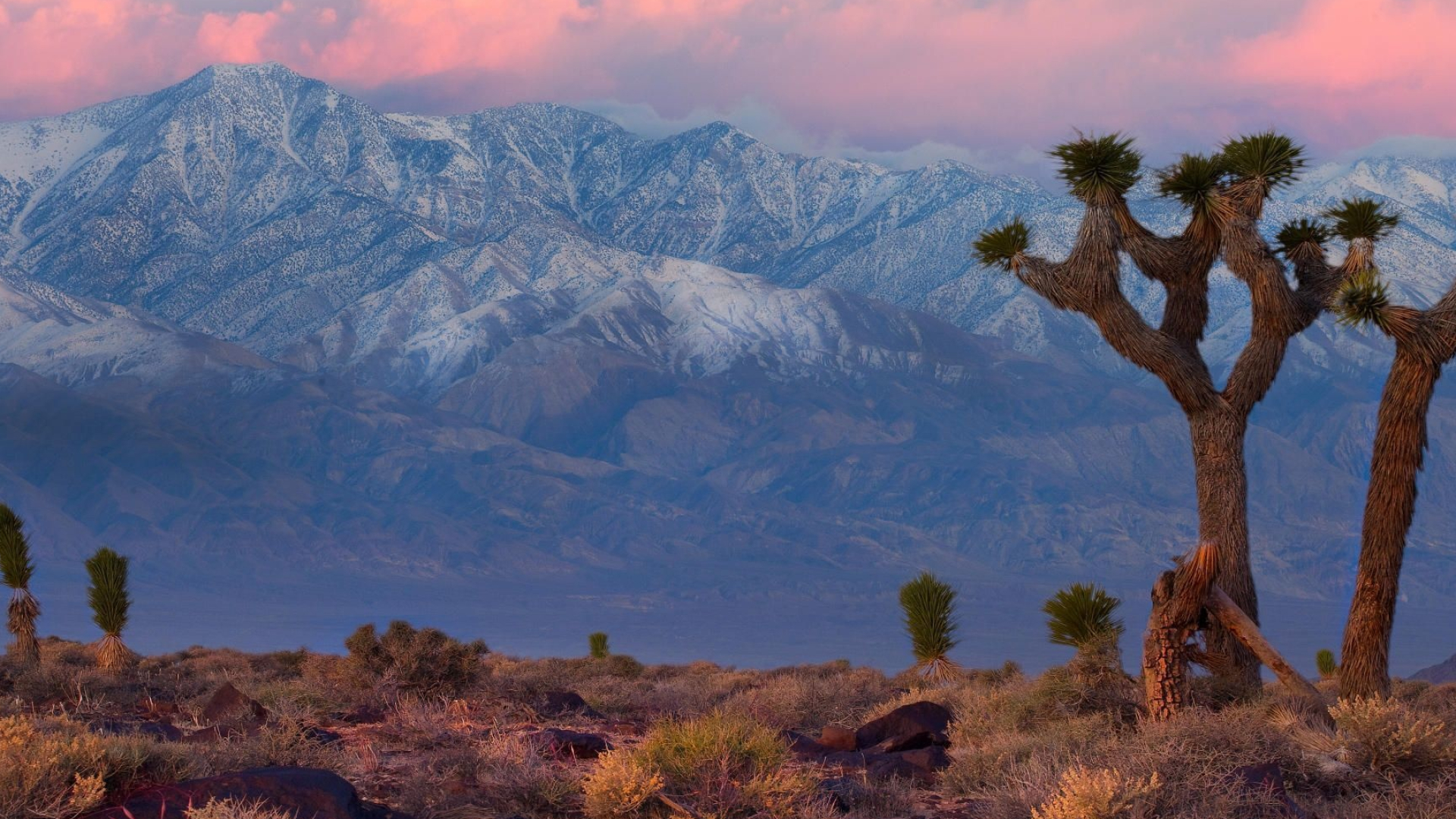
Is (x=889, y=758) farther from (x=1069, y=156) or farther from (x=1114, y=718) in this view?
(x=1069, y=156)

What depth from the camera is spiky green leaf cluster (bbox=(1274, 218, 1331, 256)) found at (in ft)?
68.7

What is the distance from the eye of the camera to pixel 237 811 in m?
9.07

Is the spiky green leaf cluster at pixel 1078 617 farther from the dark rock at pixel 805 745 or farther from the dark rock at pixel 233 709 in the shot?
the dark rock at pixel 233 709

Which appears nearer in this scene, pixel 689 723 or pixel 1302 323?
pixel 689 723

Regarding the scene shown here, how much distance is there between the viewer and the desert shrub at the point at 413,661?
17.9 meters

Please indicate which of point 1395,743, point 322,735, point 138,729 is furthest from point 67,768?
point 1395,743

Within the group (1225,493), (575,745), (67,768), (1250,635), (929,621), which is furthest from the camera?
(929,621)

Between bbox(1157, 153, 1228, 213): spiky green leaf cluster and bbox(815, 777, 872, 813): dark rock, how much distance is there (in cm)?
1119

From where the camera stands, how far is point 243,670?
1025 inches

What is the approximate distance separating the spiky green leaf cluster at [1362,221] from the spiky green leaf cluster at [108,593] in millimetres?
22202

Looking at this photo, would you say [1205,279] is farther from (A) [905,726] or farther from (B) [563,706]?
(B) [563,706]

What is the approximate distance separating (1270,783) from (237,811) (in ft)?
23.2

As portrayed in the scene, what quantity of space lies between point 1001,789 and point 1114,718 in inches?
151

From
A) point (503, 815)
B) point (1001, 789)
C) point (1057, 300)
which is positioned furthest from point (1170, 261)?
point (503, 815)
